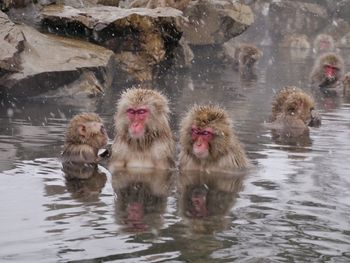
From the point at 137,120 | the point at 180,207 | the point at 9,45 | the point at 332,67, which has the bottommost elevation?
the point at 180,207

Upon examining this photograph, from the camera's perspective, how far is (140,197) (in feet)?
19.9

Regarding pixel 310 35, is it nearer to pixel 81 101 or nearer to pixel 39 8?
pixel 39 8

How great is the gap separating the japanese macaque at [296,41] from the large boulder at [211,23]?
12303 mm

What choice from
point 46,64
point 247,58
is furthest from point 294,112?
point 247,58

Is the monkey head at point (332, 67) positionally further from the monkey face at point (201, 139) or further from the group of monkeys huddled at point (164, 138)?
the monkey face at point (201, 139)

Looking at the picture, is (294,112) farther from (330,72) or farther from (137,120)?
(330,72)

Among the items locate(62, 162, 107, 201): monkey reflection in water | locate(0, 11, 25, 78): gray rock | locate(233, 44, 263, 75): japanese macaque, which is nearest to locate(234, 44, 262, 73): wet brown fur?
locate(233, 44, 263, 75): japanese macaque

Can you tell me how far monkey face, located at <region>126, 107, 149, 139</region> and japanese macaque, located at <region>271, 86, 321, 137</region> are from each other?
11.3ft

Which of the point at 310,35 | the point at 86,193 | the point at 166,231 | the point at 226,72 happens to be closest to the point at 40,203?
the point at 86,193

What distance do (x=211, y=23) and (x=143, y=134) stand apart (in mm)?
14935

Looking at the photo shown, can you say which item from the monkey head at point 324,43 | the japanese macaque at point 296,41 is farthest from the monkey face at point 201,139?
the japanese macaque at point 296,41

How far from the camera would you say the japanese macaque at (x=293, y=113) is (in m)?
10.0

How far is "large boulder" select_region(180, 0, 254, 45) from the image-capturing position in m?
21.4

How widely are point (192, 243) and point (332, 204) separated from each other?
5.42ft
